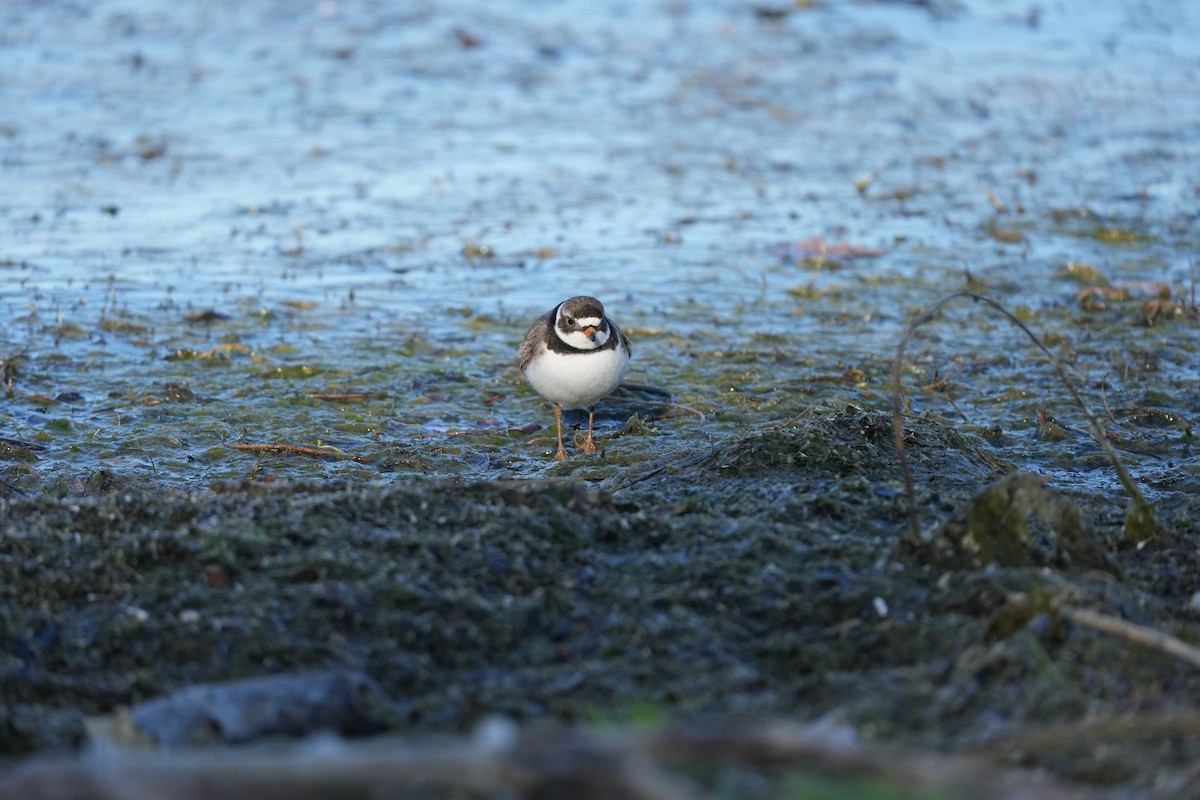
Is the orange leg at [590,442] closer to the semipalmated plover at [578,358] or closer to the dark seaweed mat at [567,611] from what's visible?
the semipalmated plover at [578,358]

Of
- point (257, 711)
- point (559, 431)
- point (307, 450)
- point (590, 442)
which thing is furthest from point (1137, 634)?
point (307, 450)

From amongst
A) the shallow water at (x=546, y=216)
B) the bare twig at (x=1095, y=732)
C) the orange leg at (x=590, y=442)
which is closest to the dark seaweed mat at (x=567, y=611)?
the bare twig at (x=1095, y=732)

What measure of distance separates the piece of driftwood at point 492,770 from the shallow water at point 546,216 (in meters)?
3.96

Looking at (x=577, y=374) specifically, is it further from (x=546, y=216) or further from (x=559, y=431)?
(x=546, y=216)

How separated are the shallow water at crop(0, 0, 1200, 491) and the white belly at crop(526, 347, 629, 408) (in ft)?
1.12

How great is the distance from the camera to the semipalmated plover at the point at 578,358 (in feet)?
22.8

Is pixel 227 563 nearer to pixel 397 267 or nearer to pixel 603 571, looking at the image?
pixel 603 571

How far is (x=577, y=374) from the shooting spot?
694cm

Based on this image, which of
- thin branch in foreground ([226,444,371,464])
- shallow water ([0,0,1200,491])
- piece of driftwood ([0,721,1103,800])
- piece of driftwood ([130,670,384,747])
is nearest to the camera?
piece of driftwood ([0,721,1103,800])

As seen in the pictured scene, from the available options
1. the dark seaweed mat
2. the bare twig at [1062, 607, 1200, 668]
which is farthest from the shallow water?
the bare twig at [1062, 607, 1200, 668]

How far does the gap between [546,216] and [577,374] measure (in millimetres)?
4613

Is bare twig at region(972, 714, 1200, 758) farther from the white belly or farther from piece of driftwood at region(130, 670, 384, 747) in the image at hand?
the white belly

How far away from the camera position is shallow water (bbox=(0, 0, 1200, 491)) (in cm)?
741

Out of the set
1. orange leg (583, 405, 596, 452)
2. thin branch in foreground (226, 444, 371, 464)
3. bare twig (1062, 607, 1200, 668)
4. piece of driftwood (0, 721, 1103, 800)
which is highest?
piece of driftwood (0, 721, 1103, 800)
